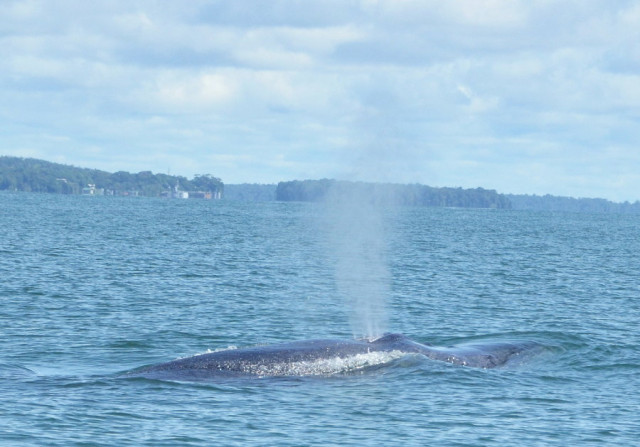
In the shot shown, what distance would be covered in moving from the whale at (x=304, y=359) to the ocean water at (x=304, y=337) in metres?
0.28

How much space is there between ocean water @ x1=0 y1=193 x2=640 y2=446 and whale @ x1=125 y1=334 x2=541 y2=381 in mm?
279

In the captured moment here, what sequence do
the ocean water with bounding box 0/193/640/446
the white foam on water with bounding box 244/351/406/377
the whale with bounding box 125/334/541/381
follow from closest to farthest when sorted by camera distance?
the ocean water with bounding box 0/193/640/446
the whale with bounding box 125/334/541/381
the white foam on water with bounding box 244/351/406/377

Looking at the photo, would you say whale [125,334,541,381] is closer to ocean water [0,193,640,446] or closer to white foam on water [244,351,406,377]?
white foam on water [244,351,406,377]

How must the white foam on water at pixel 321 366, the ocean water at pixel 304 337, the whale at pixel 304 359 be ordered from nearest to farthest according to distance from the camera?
the ocean water at pixel 304 337, the whale at pixel 304 359, the white foam on water at pixel 321 366

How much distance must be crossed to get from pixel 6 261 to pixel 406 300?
23494 millimetres

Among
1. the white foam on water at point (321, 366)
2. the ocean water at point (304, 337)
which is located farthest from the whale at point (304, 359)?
the ocean water at point (304, 337)

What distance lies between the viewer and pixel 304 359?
77.5ft

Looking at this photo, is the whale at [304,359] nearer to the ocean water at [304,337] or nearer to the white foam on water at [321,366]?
the white foam on water at [321,366]

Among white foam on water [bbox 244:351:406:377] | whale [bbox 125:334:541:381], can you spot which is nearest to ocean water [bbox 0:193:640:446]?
white foam on water [bbox 244:351:406:377]

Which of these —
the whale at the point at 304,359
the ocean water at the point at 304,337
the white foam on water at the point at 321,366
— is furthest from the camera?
the white foam on water at the point at 321,366

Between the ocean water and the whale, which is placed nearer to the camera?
the ocean water

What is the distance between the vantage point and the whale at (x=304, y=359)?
23.0 metres

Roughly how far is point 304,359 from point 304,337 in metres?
7.73

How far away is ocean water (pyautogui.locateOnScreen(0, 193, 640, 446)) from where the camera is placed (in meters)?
19.1
